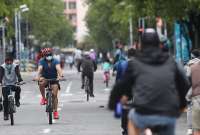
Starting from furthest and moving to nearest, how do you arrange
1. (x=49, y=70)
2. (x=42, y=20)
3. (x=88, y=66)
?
1. (x=42, y=20)
2. (x=88, y=66)
3. (x=49, y=70)

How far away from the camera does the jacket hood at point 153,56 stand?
415 inches

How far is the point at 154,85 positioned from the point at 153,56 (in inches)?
12.3

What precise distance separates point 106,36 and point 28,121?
93.2 meters

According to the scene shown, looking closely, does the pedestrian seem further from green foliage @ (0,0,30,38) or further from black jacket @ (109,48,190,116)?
green foliage @ (0,0,30,38)

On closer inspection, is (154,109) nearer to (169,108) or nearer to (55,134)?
(169,108)

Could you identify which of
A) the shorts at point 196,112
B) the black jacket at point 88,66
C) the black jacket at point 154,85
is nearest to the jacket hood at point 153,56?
the black jacket at point 154,85

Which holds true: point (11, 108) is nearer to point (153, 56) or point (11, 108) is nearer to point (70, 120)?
point (70, 120)

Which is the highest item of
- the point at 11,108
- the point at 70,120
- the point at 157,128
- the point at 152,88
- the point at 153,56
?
the point at 153,56

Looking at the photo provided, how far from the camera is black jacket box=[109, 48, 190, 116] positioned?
1042 centimetres

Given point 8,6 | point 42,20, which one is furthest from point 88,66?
point 42,20

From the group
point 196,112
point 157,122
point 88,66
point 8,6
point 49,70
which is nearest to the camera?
point 157,122

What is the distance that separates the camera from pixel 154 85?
34.4 ft

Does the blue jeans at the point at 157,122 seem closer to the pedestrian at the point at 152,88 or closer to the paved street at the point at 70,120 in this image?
the pedestrian at the point at 152,88

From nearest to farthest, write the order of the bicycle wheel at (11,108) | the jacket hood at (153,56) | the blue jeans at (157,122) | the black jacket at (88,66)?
the blue jeans at (157,122), the jacket hood at (153,56), the bicycle wheel at (11,108), the black jacket at (88,66)
